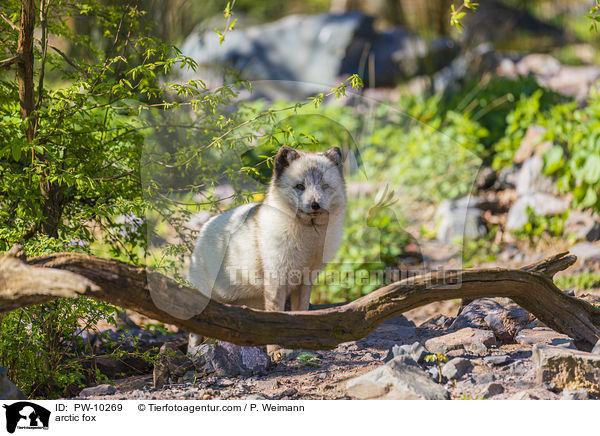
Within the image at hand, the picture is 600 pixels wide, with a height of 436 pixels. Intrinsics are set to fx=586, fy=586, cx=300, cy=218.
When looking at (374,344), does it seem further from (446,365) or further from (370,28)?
(370,28)

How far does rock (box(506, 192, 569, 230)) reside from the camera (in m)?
6.95

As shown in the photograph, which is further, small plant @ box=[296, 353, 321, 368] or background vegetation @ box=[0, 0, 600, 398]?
A: small plant @ box=[296, 353, 321, 368]

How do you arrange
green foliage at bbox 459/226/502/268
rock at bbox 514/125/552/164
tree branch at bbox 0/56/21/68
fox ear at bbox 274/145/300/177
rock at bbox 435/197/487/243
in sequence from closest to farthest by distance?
1. tree branch at bbox 0/56/21/68
2. fox ear at bbox 274/145/300/177
3. green foliage at bbox 459/226/502/268
4. rock at bbox 435/197/487/243
5. rock at bbox 514/125/552/164

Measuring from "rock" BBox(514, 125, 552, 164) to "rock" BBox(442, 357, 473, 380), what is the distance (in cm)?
477

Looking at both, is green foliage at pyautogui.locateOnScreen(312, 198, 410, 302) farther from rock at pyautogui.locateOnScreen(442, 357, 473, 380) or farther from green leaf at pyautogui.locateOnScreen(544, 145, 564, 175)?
rock at pyautogui.locateOnScreen(442, 357, 473, 380)

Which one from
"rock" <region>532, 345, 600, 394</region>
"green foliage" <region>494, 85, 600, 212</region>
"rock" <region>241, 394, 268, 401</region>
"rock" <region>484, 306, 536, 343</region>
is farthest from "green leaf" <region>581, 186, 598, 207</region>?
"rock" <region>241, 394, 268, 401</region>

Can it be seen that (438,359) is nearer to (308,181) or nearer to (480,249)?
(308,181)

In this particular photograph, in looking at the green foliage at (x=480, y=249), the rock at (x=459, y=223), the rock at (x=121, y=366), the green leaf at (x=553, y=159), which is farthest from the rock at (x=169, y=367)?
the green leaf at (x=553, y=159)

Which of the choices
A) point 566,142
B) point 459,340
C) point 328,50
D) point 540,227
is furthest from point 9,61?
point 328,50

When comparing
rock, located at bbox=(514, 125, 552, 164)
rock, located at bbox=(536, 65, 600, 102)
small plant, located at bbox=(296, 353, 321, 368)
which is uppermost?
rock, located at bbox=(536, 65, 600, 102)
